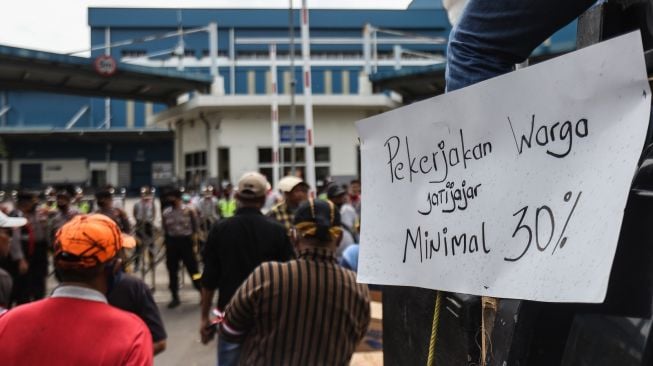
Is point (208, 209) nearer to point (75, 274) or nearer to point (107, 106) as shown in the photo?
point (75, 274)

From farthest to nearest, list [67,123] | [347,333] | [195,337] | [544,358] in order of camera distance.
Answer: [67,123] → [195,337] → [347,333] → [544,358]

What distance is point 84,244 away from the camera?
77.9 inches

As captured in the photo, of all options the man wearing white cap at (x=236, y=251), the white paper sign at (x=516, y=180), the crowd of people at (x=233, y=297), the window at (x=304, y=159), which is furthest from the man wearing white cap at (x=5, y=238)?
the window at (x=304, y=159)

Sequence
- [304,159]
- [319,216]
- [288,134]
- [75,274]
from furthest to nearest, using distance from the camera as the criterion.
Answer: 1. [304,159]
2. [288,134]
3. [319,216]
4. [75,274]

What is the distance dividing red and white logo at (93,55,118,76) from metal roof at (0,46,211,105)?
14 cm

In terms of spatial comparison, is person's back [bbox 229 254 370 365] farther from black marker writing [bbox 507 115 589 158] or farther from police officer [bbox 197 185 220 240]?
police officer [bbox 197 185 220 240]

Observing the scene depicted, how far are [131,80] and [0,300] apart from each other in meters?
19.5

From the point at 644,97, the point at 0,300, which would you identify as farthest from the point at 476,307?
the point at 0,300

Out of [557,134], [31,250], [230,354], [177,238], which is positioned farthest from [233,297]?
[177,238]

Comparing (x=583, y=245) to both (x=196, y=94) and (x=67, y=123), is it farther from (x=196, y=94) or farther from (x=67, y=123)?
(x=67, y=123)

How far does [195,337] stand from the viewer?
19.9 feet

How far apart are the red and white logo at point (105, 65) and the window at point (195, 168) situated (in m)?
4.64

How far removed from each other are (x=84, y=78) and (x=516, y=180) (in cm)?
2192

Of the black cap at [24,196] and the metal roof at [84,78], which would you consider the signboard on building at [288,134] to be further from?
the black cap at [24,196]
